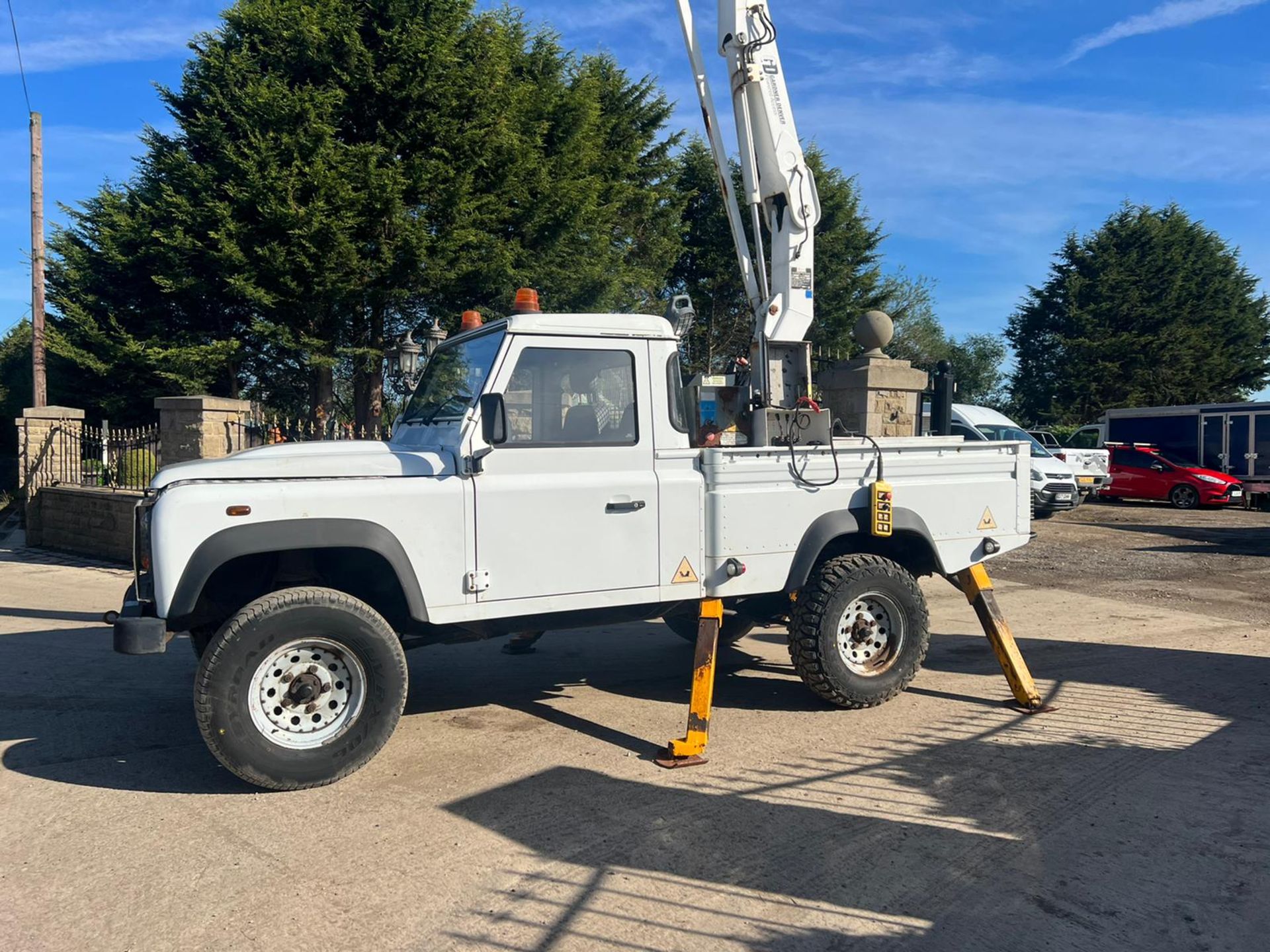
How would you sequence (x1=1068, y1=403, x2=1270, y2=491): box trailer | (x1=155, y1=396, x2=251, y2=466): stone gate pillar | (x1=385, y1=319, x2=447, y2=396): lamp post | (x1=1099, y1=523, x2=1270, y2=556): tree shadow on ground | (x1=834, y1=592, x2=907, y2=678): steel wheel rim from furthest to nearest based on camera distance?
(x1=1068, y1=403, x2=1270, y2=491): box trailer, (x1=1099, y1=523, x2=1270, y2=556): tree shadow on ground, (x1=155, y1=396, x2=251, y2=466): stone gate pillar, (x1=385, y1=319, x2=447, y2=396): lamp post, (x1=834, y1=592, x2=907, y2=678): steel wheel rim

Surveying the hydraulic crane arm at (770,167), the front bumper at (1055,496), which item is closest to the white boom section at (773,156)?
the hydraulic crane arm at (770,167)

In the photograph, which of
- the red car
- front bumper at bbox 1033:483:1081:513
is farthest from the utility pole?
the red car

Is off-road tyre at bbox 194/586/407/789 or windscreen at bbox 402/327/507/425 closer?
off-road tyre at bbox 194/586/407/789

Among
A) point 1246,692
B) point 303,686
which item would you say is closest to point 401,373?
point 303,686

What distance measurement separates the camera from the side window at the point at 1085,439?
2644 cm

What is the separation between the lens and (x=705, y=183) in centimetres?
2794

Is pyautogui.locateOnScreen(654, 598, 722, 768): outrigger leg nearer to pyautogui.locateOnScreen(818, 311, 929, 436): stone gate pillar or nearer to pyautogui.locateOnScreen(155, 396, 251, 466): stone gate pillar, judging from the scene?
pyautogui.locateOnScreen(818, 311, 929, 436): stone gate pillar

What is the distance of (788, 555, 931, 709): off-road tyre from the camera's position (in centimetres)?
561

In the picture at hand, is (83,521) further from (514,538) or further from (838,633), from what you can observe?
(838,633)

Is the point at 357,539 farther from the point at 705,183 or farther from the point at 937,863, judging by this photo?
the point at 705,183

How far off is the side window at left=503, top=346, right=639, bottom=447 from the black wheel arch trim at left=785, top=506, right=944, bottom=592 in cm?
127

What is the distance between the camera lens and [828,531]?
5.59 metres

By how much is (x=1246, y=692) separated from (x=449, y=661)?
5722 millimetres

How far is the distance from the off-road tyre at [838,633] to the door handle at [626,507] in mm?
1311
